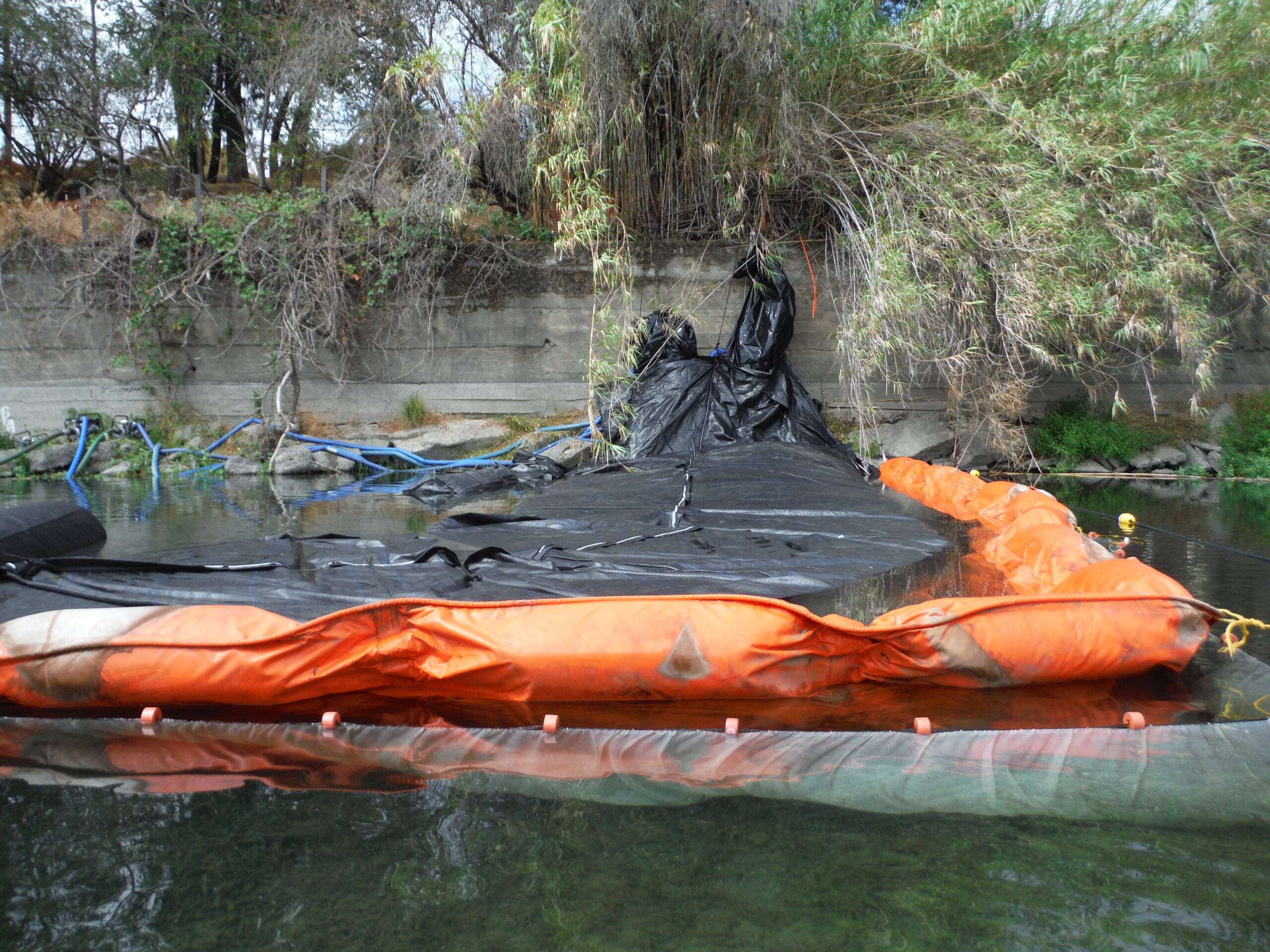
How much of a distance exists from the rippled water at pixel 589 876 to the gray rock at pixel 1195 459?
5.90 meters

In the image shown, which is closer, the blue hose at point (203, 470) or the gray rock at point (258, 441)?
the blue hose at point (203, 470)

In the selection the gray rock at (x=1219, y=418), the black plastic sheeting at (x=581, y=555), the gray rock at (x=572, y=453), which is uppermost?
the gray rock at (x=1219, y=418)

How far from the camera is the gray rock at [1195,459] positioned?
242 inches

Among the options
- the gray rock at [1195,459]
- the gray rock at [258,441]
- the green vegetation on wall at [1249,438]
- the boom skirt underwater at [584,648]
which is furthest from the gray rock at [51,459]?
the green vegetation on wall at [1249,438]

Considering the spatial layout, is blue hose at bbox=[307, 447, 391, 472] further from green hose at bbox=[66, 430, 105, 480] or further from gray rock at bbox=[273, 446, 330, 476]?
green hose at bbox=[66, 430, 105, 480]

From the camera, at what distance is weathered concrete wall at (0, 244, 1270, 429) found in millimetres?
6348

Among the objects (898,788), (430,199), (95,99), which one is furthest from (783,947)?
(95,99)

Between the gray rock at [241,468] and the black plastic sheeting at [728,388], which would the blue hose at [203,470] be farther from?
the black plastic sheeting at [728,388]

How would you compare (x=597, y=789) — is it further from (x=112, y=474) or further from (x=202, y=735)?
(x=112, y=474)

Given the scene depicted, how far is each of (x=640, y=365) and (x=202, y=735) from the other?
4.36 meters

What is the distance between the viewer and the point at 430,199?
20.4ft

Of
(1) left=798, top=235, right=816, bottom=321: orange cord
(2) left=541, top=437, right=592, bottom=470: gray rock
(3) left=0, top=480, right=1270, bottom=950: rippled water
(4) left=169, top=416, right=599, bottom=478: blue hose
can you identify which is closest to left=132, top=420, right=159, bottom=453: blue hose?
(4) left=169, top=416, right=599, bottom=478: blue hose

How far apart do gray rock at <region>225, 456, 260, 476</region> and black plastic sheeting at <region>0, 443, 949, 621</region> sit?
10.3 ft

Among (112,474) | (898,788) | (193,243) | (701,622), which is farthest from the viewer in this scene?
(193,243)
